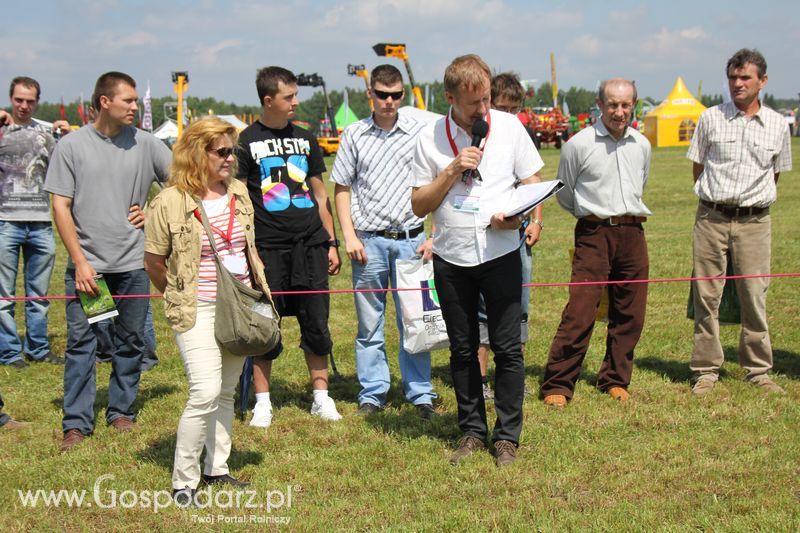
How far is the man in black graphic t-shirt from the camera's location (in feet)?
17.6

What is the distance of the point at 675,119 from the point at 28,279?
146 ft

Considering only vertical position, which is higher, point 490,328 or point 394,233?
point 394,233

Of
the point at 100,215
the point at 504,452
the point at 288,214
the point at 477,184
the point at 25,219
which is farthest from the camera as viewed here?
the point at 25,219

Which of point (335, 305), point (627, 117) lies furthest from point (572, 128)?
point (627, 117)

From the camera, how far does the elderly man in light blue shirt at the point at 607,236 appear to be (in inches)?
224

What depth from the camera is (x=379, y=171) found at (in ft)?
18.3

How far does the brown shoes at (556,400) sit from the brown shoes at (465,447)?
1032 mm

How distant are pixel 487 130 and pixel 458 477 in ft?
5.81

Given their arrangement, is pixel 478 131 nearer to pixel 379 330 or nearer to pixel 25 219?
pixel 379 330

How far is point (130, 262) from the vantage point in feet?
17.3

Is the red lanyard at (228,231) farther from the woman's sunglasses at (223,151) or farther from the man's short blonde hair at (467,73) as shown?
the man's short blonde hair at (467,73)

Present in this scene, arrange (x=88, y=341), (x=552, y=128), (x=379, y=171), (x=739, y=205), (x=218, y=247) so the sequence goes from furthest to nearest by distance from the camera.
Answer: (x=552, y=128), (x=739, y=205), (x=379, y=171), (x=88, y=341), (x=218, y=247)

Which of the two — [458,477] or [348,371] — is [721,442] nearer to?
[458,477]

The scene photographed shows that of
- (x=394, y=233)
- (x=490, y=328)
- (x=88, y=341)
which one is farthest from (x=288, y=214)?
(x=490, y=328)
